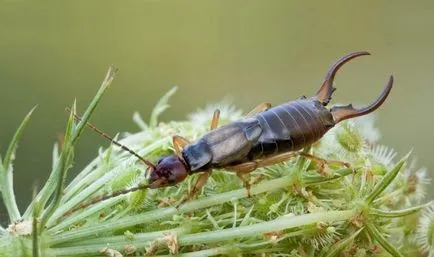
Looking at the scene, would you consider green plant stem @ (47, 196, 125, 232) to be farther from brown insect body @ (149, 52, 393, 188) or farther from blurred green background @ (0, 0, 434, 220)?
blurred green background @ (0, 0, 434, 220)

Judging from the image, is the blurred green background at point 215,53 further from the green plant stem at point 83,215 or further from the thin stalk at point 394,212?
the thin stalk at point 394,212

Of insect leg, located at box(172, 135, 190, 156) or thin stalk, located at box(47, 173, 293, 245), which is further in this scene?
insect leg, located at box(172, 135, 190, 156)

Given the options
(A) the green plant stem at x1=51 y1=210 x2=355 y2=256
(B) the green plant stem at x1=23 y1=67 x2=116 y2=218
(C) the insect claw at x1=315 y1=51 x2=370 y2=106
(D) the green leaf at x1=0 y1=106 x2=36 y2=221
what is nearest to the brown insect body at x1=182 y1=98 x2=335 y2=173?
(C) the insect claw at x1=315 y1=51 x2=370 y2=106

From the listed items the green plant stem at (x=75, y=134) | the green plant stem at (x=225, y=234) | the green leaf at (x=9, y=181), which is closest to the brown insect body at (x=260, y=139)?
the green plant stem at (x=225, y=234)

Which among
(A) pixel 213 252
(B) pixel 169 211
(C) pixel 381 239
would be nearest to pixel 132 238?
(B) pixel 169 211

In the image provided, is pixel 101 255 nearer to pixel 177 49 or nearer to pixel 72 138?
pixel 72 138

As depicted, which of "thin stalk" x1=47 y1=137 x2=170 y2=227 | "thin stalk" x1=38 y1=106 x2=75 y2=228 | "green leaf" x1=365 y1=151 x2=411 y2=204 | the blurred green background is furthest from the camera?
the blurred green background

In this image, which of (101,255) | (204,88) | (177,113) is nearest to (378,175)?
(101,255)
